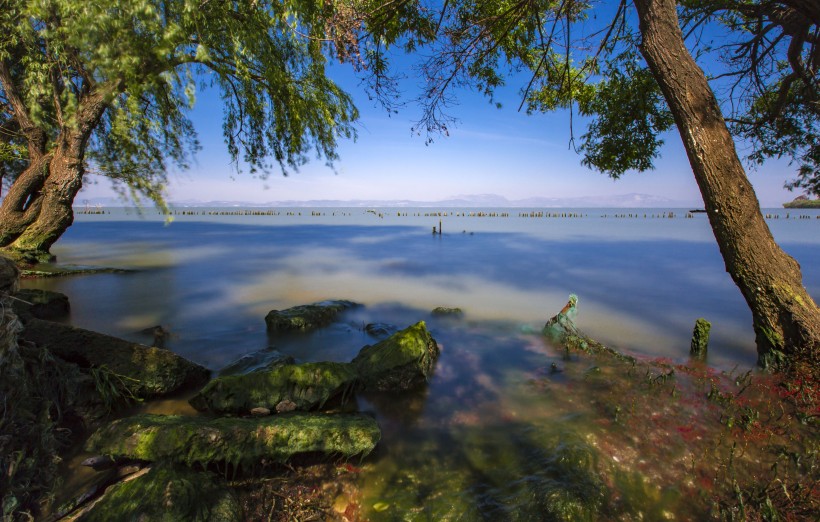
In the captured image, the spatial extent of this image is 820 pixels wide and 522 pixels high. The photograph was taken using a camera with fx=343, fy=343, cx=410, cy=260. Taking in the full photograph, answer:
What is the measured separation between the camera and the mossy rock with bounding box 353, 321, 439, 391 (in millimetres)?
5648

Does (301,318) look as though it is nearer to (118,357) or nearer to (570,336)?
(118,357)

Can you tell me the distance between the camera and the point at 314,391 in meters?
4.92

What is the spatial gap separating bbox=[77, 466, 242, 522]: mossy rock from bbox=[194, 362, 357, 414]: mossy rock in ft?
5.21

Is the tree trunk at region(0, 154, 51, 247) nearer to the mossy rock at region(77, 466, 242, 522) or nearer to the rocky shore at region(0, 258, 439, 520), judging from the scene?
the rocky shore at region(0, 258, 439, 520)

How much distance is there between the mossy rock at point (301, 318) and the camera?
8812 millimetres

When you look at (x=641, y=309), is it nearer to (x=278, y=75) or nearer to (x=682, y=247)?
(x=278, y=75)

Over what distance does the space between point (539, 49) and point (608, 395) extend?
280 inches

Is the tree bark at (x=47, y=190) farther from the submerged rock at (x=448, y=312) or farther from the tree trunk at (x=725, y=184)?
the tree trunk at (x=725, y=184)

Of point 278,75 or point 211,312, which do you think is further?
point 211,312

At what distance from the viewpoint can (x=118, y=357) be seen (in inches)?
196

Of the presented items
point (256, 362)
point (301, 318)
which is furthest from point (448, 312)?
point (256, 362)

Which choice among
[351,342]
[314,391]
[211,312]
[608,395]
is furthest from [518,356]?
[211,312]

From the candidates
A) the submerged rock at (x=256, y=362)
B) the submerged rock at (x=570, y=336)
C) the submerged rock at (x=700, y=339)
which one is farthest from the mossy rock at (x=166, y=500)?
the submerged rock at (x=700, y=339)

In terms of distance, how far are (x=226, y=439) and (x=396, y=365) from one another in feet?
9.03
